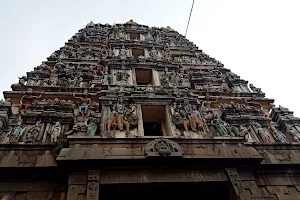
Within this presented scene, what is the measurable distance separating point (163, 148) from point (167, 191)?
4.41ft

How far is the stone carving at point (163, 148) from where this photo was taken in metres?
8.47

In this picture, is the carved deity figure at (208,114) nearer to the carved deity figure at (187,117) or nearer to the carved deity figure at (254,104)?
the carved deity figure at (187,117)

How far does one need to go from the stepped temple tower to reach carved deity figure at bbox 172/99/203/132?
45mm

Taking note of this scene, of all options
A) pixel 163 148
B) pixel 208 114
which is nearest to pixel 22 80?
pixel 163 148

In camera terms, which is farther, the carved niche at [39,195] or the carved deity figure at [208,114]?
the carved deity figure at [208,114]

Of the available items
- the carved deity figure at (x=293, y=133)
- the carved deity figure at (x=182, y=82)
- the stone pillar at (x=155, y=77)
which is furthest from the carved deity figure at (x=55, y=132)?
the carved deity figure at (x=293, y=133)

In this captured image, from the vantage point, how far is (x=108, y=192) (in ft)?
26.3

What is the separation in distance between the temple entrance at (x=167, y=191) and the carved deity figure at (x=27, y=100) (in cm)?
649

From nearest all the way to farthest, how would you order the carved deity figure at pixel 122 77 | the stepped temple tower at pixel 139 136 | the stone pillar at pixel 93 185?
the stone pillar at pixel 93 185 < the stepped temple tower at pixel 139 136 < the carved deity figure at pixel 122 77

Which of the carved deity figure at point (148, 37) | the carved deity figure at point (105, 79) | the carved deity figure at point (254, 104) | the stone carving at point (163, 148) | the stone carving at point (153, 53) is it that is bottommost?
the stone carving at point (163, 148)

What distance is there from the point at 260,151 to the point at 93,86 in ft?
28.3

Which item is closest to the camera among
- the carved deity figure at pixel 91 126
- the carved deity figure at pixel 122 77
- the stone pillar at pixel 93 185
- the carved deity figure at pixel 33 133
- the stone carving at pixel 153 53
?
the stone pillar at pixel 93 185

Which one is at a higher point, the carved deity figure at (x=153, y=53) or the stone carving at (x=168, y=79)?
the carved deity figure at (x=153, y=53)

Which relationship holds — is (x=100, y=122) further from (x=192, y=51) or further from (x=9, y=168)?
(x=192, y=51)
